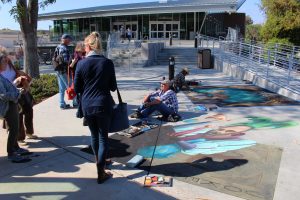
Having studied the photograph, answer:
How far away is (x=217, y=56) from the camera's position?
18.6 m

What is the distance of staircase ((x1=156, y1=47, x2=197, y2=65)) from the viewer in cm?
2110

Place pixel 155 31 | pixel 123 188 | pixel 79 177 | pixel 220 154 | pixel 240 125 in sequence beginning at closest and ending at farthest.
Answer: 1. pixel 123 188
2. pixel 79 177
3. pixel 220 154
4. pixel 240 125
5. pixel 155 31

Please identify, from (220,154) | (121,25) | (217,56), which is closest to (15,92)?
(220,154)

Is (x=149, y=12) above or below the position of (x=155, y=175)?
above

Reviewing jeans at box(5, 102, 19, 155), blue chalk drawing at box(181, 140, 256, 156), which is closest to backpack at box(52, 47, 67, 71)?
jeans at box(5, 102, 19, 155)

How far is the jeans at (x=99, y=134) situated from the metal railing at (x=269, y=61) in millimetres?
6998

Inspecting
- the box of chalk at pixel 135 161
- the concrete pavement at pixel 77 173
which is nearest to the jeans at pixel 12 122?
the concrete pavement at pixel 77 173

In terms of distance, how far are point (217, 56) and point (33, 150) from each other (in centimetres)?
1465

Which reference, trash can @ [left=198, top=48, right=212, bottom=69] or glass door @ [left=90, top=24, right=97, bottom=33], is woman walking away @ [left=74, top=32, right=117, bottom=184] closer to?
trash can @ [left=198, top=48, right=212, bottom=69]

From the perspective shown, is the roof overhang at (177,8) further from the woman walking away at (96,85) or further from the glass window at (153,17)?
the woman walking away at (96,85)

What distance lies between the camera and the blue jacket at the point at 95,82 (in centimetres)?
391

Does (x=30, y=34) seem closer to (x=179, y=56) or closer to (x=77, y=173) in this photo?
(x=77, y=173)

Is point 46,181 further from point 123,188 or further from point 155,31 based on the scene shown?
point 155,31

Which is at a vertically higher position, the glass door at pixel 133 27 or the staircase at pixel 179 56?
the glass door at pixel 133 27
